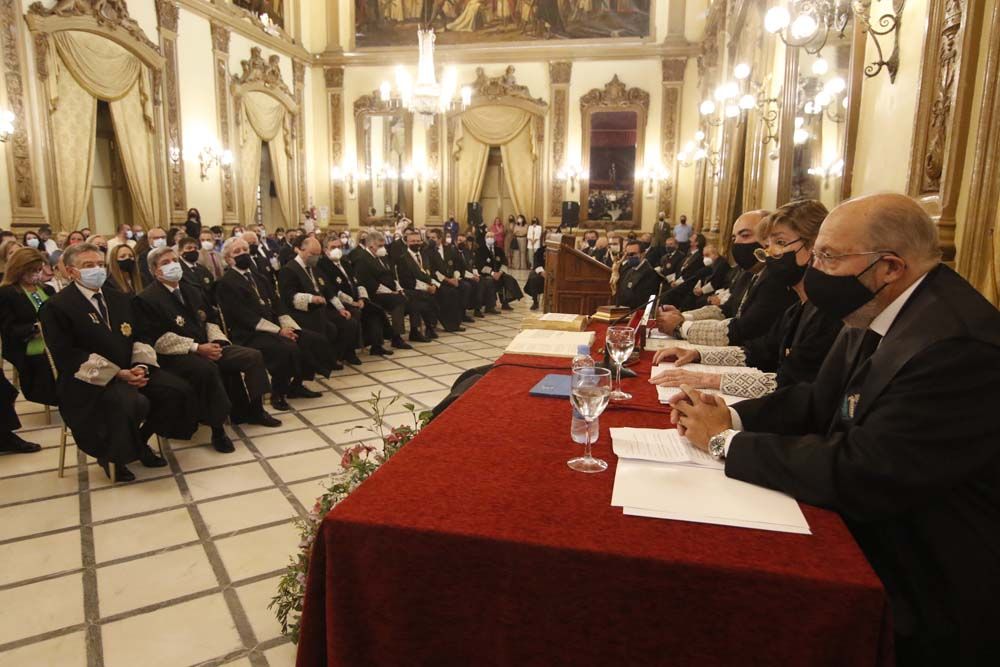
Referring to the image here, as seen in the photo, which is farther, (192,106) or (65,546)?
(192,106)

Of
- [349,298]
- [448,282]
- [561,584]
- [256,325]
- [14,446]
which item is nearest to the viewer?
[561,584]

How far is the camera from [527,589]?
1.21 meters

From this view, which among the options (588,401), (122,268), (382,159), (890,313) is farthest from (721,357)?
(382,159)

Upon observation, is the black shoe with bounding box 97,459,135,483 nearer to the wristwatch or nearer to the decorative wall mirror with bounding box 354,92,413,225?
the wristwatch

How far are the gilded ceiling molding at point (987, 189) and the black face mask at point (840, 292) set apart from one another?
1.14 meters

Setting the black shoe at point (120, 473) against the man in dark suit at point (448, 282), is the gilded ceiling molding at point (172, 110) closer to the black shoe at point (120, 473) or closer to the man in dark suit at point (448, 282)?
the man in dark suit at point (448, 282)

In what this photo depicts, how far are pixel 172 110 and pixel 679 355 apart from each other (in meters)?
12.3

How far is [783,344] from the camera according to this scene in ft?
9.07

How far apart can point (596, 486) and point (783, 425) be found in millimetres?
772

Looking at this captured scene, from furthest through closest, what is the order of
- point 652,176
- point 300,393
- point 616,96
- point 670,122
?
point 652,176, point 616,96, point 670,122, point 300,393

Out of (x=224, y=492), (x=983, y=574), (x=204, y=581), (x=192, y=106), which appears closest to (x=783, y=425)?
(x=983, y=574)

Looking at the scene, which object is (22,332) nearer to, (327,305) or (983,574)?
(327,305)

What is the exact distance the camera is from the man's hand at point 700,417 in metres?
1.67

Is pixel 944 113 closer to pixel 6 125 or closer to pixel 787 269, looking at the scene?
pixel 787 269
